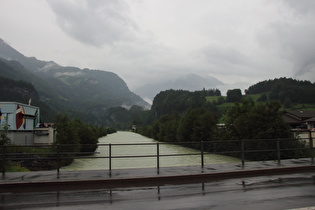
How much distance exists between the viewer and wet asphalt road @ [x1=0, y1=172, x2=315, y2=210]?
25.3ft

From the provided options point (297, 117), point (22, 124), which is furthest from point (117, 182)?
point (297, 117)

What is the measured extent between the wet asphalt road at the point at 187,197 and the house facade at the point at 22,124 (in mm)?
37265

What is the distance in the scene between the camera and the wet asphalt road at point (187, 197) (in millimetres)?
7717

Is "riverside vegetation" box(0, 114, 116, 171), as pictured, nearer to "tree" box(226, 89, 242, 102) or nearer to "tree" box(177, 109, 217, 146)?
"tree" box(177, 109, 217, 146)

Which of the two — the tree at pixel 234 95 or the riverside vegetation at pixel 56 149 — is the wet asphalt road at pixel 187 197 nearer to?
the riverside vegetation at pixel 56 149

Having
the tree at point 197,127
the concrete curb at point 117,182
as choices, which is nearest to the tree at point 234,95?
the tree at point 197,127

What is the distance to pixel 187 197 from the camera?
28.5ft

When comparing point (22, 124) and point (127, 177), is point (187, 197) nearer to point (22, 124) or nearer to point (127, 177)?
point (127, 177)

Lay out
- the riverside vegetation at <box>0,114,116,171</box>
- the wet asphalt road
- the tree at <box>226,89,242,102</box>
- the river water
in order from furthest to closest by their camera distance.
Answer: the tree at <box>226,89,242,102</box> → the river water → the riverside vegetation at <box>0,114,116,171</box> → the wet asphalt road

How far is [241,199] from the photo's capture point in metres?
8.27

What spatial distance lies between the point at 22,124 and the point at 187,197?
47.5 meters

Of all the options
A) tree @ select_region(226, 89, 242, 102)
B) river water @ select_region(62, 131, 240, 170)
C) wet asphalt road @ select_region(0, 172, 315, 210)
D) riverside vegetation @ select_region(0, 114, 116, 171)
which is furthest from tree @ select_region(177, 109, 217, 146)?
tree @ select_region(226, 89, 242, 102)

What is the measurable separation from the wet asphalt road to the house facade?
3727cm

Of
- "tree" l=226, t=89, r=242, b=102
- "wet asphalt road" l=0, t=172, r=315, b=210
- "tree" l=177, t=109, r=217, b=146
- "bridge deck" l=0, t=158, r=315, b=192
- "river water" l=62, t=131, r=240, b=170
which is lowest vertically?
"wet asphalt road" l=0, t=172, r=315, b=210
